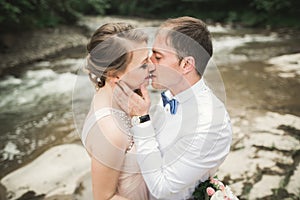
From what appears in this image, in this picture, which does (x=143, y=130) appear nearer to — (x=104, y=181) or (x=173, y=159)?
(x=173, y=159)

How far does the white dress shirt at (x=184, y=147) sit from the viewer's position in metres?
1.45

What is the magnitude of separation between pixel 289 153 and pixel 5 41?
22.7 ft

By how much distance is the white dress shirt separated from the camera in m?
1.45

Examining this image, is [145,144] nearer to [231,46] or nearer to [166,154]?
[166,154]

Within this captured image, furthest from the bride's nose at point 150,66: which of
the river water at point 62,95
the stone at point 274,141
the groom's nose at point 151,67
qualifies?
the stone at point 274,141

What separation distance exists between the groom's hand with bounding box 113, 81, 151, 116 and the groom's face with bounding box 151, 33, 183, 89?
10 centimetres

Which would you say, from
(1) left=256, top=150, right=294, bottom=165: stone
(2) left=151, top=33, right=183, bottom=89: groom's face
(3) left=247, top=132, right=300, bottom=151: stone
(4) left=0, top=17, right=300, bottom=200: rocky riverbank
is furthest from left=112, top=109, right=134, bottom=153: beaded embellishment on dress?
(3) left=247, top=132, right=300, bottom=151: stone

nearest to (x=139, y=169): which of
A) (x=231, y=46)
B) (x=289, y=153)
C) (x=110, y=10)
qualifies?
(x=289, y=153)

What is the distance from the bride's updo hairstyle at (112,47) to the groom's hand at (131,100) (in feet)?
Answer: 0.26

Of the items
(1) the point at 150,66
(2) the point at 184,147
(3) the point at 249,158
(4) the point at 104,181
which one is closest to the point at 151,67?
(1) the point at 150,66

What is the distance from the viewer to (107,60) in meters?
1.54

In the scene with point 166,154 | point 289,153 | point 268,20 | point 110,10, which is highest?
point 166,154

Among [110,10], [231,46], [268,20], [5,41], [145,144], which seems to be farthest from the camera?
[110,10]

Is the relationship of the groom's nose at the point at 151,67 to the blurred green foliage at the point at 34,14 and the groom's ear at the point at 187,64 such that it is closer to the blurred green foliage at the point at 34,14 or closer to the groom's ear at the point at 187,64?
the groom's ear at the point at 187,64
